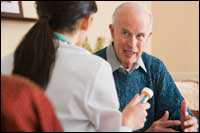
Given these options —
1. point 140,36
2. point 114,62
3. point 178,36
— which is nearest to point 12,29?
point 114,62

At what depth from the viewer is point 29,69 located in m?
→ 0.73

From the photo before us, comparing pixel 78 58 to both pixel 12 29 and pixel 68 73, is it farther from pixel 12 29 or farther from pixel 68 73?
pixel 12 29

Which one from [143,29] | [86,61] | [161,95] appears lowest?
[161,95]

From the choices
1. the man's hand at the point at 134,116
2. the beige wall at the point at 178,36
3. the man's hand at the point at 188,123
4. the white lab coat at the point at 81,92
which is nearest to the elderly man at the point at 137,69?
the man's hand at the point at 188,123

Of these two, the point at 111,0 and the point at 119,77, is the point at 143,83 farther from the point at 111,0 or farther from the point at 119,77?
the point at 111,0

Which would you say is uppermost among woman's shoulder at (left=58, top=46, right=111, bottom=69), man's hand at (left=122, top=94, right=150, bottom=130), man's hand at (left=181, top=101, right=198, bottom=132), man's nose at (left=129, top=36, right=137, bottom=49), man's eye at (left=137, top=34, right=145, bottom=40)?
man's eye at (left=137, top=34, right=145, bottom=40)

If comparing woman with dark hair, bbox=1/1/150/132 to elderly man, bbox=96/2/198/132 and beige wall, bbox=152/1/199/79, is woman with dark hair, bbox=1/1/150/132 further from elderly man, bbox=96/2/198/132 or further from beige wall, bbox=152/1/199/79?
beige wall, bbox=152/1/199/79

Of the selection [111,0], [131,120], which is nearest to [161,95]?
[131,120]

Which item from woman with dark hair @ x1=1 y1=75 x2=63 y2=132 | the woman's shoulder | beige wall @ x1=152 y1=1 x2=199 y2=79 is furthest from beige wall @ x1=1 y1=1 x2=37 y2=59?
beige wall @ x1=152 y1=1 x2=199 y2=79

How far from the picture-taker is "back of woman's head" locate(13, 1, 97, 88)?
0.73 m

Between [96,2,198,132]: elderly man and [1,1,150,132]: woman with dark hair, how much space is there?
1.83 ft

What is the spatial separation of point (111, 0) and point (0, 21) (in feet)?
3.64

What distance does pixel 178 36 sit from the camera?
9.80ft

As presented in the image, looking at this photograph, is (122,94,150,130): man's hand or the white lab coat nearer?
the white lab coat
